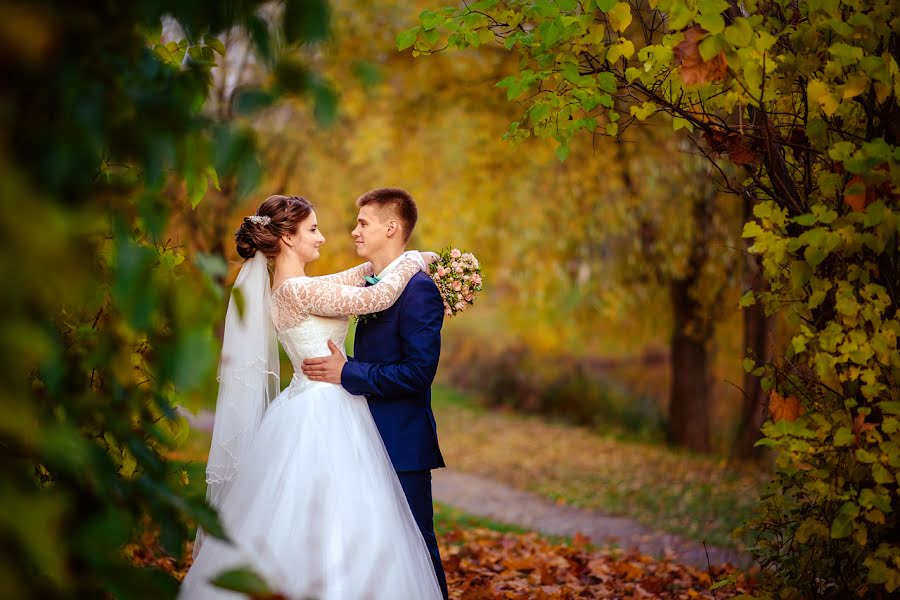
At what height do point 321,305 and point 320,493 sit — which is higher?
point 321,305

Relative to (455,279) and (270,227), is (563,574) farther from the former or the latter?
(270,227)

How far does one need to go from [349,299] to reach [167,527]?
238 centimetres

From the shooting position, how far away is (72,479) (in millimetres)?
1862

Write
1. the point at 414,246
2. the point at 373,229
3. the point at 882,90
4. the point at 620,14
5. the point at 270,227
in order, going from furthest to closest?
the point at 414,246 → the point at 373,229 → the point at 270,227 → the point at 620,14 → the point at 882,90

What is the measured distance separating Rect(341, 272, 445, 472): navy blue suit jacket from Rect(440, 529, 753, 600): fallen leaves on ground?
61.1 inches

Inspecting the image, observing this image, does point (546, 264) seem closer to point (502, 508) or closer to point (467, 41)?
point (502, 508)

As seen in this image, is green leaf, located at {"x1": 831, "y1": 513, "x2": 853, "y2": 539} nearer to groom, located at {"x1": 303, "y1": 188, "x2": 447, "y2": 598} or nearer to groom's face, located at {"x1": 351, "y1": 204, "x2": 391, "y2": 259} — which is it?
groom, located at {"x1": 303, "y1": 188, "x2": 447, "y2": 598}

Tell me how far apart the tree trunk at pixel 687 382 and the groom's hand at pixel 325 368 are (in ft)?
29.1

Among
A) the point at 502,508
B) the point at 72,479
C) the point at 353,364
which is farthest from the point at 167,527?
the point at 502,508

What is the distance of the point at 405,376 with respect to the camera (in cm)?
431

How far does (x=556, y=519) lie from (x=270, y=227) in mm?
5936

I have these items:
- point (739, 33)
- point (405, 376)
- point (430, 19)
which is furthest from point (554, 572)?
point (739, 33)

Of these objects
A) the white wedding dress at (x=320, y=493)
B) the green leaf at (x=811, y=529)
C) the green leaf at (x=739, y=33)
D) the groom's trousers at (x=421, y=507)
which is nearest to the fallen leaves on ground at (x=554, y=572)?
the groom's trousers at (x=421, y=507)

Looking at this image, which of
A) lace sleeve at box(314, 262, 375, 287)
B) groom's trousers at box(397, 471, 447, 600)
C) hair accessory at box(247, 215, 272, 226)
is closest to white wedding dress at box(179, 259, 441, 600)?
groom's trousers at box(397, 471, 447, 600)
